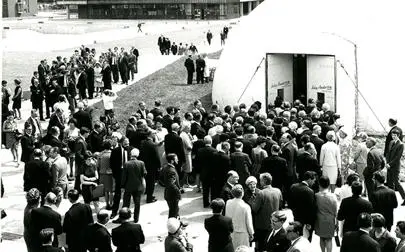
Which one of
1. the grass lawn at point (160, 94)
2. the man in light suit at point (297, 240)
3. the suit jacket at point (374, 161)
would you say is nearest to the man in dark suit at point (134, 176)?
the suit jacket at point (374, 161)

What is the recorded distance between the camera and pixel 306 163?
39.5ft

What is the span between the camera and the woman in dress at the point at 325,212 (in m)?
9.96

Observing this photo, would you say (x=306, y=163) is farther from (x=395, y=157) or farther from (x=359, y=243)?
(x=359, y=243)

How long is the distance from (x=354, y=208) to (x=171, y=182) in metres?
3.67

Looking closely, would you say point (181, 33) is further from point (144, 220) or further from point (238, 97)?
point (144, 220)

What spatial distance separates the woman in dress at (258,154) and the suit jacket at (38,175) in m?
4.15

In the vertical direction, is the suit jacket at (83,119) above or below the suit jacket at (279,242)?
above

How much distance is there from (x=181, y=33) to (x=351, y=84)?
47.1m

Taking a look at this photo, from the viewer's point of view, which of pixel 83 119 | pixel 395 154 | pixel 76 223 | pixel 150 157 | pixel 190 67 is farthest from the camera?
pixel 190 67

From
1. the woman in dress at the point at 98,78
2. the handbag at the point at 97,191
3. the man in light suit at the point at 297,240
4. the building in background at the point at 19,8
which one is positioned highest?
the building in background at the point at 19,8

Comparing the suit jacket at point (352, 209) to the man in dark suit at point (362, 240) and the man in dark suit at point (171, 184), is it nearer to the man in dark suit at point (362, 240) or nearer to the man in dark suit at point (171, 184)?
the man in dark suit at point (362, 240)

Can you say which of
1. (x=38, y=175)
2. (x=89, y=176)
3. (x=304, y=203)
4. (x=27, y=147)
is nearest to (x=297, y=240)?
(x=304, y=203)

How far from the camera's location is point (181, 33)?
64625 mm

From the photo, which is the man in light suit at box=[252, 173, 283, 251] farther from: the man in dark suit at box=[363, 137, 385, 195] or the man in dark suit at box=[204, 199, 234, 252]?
the man in dark suit at box=[363, 137, 385, 195]
